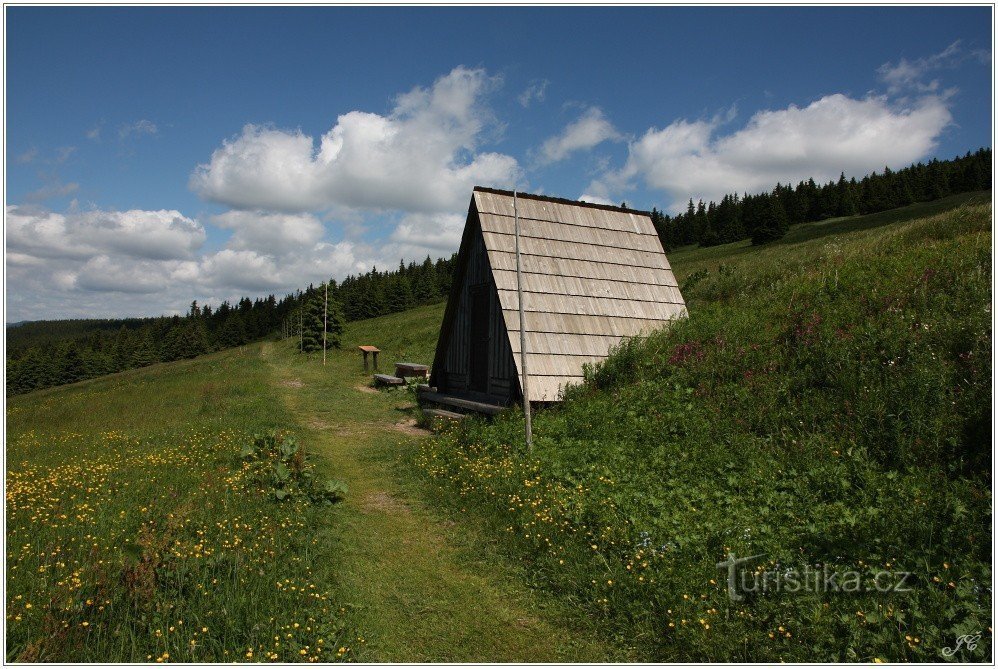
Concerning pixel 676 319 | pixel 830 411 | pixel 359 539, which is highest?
pixel 676 319

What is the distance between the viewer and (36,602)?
4324mm

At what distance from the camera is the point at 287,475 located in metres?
8.09

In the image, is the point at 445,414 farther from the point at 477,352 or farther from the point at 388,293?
the point at 388,293

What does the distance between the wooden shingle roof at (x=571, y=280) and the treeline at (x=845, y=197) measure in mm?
58309

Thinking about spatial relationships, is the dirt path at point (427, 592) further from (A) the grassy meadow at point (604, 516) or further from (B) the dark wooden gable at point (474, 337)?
(B) the dark wooden gable at point (474, 337)

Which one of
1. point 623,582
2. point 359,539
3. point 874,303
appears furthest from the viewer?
point 874,303

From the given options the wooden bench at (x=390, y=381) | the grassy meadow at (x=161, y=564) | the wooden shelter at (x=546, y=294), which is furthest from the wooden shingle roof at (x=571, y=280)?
the wooden bench at (x=390, y=381)

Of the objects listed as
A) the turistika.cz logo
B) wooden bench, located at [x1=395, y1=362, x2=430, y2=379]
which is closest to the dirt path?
the turistika.cz logo

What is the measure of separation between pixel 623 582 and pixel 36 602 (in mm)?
5101

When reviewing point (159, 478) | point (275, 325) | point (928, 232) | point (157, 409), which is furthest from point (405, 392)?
point (275, 325)

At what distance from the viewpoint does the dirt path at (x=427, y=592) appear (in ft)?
15.1

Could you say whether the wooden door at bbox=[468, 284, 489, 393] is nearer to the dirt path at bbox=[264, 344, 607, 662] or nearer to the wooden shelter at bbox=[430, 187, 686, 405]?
the wooden shelter at bbox=[430, 187, 686, 405]

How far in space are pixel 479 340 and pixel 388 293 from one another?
3495 inches

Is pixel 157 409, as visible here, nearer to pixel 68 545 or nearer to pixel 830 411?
pixel 68 545
